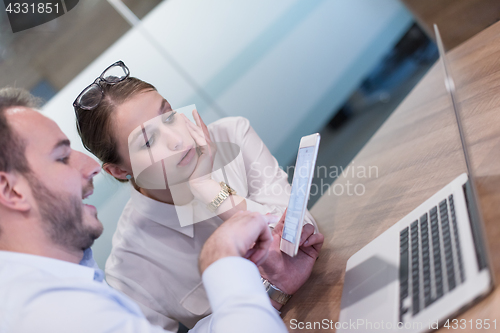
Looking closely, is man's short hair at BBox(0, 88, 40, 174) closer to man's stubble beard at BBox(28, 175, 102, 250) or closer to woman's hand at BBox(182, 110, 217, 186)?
man's stubble beard at BBox(28, 175, 102, 250)

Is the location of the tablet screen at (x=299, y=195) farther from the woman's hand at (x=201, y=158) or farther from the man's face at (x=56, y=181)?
the man's face at (x=56, y=181)

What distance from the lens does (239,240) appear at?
1.67 ft

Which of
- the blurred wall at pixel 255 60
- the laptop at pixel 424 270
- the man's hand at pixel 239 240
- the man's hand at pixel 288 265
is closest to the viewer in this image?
the laptop at pixel 424 270

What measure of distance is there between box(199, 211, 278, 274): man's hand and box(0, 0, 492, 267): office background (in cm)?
31

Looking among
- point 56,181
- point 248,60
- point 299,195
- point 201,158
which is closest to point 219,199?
point 201,158

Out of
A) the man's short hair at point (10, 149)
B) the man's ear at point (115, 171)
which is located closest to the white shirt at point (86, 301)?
the man's short hair at point (10, 149)

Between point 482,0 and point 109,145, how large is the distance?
4.39 ft

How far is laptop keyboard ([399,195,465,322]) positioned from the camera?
0.41 m

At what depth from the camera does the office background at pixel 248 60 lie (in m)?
0.71

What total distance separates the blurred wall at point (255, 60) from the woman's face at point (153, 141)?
69 millimetres

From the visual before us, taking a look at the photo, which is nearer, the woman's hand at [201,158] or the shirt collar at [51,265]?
the shirt collar at [51,265]

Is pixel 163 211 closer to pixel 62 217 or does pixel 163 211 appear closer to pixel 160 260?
pixel 160 260

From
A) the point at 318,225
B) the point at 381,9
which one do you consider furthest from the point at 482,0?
the point at 318,225

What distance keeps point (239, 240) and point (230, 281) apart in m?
0.06
